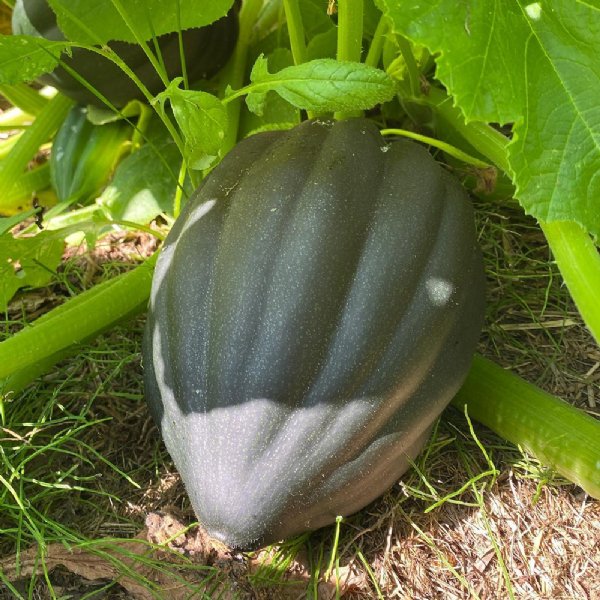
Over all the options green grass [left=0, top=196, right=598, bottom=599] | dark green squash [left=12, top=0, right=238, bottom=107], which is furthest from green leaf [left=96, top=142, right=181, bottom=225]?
green grass [left=0, top=196, right=598, bottom=599]

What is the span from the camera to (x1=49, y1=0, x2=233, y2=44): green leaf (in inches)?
61.9

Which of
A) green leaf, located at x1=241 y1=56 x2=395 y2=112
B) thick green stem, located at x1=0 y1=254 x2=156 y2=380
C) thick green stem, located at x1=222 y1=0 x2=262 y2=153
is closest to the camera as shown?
green leaf, located at x1=241 y1=56 x2=395 y2=112

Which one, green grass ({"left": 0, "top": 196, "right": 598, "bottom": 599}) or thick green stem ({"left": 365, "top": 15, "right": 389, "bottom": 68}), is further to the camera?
thick green stem ({"left": 365, "top": 15, "right": 389, "bottom": 68})

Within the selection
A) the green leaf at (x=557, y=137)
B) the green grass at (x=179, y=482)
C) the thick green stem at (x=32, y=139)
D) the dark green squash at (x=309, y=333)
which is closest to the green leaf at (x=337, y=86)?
the dark green squash at (x=309, y=333)

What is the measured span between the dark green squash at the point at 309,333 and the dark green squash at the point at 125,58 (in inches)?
26.6

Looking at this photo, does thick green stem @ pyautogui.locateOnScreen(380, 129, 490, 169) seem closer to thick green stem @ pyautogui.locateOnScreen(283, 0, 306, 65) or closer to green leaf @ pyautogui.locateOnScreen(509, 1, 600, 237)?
thick green stem @ pyautogui.locateOnScreen(283, 0, 306, 65)

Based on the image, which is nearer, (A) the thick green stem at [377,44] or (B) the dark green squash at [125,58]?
(A) the thick green stem at [377,44]

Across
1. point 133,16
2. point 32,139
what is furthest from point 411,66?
point 32,139

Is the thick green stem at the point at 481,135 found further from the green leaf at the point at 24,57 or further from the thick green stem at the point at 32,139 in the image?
the thick green stem at the point at 32,139

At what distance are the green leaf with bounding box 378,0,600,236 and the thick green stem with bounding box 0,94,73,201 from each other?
129 cm

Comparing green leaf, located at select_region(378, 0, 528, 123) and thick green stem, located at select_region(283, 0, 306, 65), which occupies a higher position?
green leaf, located at select_region(378, 0, 528, 123)

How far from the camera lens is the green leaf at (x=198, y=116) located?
53.5 inches

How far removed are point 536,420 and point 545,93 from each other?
0.57 metres

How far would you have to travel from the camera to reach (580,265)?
1.36 metres
